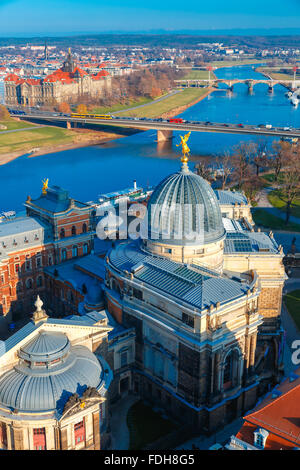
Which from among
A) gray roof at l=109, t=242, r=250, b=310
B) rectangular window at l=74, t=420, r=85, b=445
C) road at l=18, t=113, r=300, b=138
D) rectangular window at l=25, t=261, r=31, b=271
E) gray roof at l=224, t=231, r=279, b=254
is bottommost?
rectangular window at l=74, t=420, r=85, b=445

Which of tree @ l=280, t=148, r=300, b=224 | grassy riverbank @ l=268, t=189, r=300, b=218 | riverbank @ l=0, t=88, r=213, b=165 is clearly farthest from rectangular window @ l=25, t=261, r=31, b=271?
riverbank @ l=0, t=88, r=213, b=165

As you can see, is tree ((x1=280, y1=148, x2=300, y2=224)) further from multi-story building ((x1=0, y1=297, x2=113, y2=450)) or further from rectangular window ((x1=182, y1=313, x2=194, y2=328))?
multi-story building ((x1=0, y1=297, x2=113, y2=450))

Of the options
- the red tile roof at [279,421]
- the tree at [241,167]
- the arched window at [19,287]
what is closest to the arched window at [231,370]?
the red tile roof at [279,421]

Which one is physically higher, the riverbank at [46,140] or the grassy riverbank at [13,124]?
the grassy riverbank at [13,124]

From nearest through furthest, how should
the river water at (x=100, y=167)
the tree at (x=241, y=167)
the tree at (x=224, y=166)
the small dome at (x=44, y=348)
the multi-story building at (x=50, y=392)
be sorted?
the multi-story building at (x=50, y=392) → the small dome at (x=44, y=348) → the tree at (x=241, y=167) → the tree at (x=224, y=166) → the river water at (x=100, y=167)

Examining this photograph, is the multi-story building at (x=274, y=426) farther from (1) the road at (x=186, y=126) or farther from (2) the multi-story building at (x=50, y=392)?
(1) the road at (x=186, y=126)

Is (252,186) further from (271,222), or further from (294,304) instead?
(294,304)
